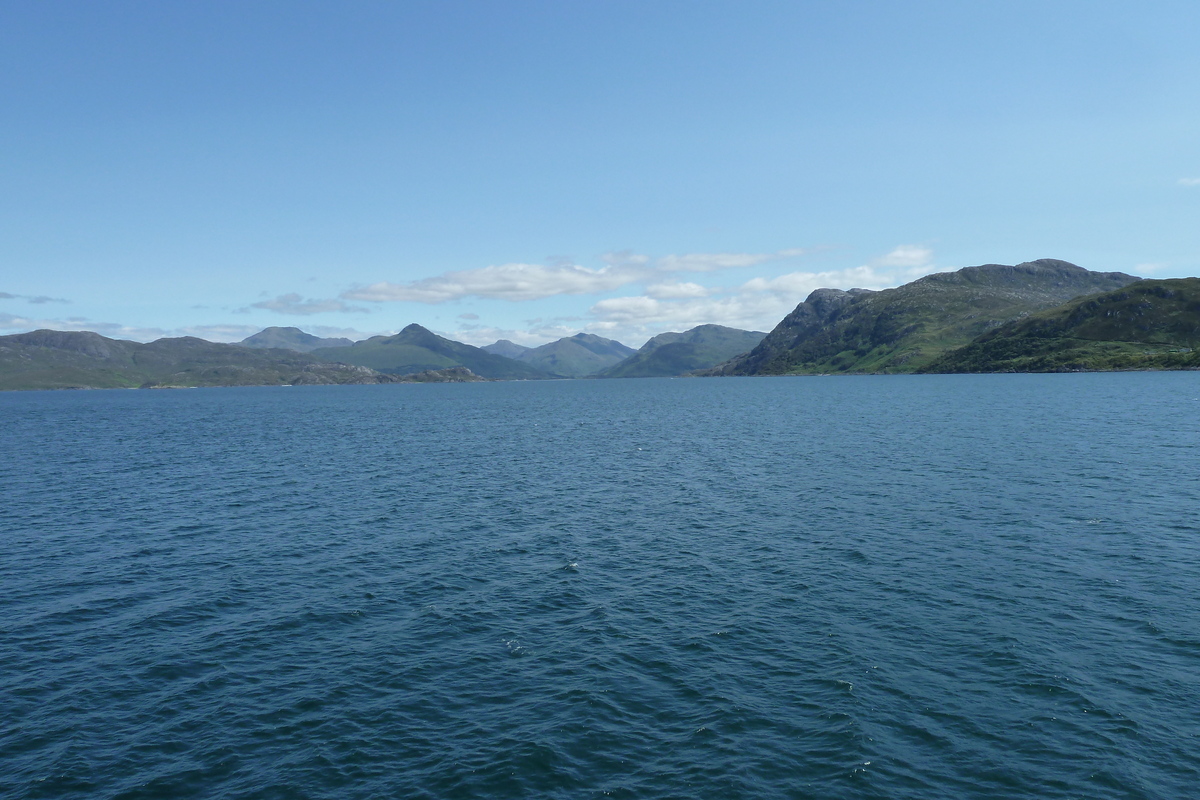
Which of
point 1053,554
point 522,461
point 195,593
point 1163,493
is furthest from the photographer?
point 522,461

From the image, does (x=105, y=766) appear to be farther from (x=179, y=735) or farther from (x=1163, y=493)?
(x=1163, y=493)

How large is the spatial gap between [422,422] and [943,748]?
609 feet

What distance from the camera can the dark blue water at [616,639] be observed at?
25062 millimetres

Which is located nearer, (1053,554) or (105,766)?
(105,766)

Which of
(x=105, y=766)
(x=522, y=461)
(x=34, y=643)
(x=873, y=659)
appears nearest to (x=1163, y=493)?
(x=873, y=659)

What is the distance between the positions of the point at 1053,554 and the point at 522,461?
242 ft

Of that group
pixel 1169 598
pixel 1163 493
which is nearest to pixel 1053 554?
pixel 1169 598

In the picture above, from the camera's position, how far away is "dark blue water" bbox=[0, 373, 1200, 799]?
25.1m

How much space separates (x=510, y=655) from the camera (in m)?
34.9

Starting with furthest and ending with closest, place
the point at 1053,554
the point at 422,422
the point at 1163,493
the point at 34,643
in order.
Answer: the point at 422,422, the point at 1163,493, the point at 1053,554, the point at 34,643

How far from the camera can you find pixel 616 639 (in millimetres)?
36375

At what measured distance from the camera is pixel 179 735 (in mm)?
27844

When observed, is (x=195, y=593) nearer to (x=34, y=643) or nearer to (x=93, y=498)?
(x=34, y=643)

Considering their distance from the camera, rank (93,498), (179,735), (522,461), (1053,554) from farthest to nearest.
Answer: (522,461) < (93,498) < (1053,554) < (179,735)
